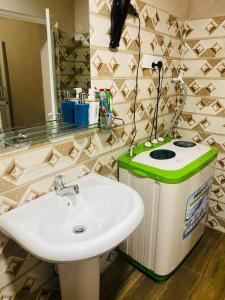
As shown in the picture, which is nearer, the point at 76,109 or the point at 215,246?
the point at 76,109

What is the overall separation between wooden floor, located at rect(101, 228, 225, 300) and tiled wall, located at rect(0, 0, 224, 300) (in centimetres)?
42

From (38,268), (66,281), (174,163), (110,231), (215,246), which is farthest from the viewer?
(215,246)

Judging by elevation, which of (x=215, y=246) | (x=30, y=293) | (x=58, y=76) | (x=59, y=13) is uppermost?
(x=59, y=13)

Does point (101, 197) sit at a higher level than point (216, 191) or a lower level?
higher

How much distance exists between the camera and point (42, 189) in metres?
1.07

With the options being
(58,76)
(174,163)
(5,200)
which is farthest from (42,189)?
(174,163)

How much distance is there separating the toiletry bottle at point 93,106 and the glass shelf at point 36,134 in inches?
1.5

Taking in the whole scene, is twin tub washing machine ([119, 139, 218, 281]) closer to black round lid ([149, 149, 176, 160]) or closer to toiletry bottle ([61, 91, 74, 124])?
black round lid ([149, 149, 176, 160])

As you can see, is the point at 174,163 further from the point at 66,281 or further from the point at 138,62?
the point at 66,281

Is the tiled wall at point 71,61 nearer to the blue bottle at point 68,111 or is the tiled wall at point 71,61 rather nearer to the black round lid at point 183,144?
the blue bottle at point 68,111

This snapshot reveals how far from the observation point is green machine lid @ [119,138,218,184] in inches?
48.3

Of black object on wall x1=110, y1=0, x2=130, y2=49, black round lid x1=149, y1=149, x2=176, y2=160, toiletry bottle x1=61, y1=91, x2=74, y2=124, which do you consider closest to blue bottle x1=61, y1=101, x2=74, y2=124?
toiletry bottle x1=61, y1=91, x2=74, y2=124

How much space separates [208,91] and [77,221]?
138 cm

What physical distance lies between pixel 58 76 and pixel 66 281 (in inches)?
37.6
